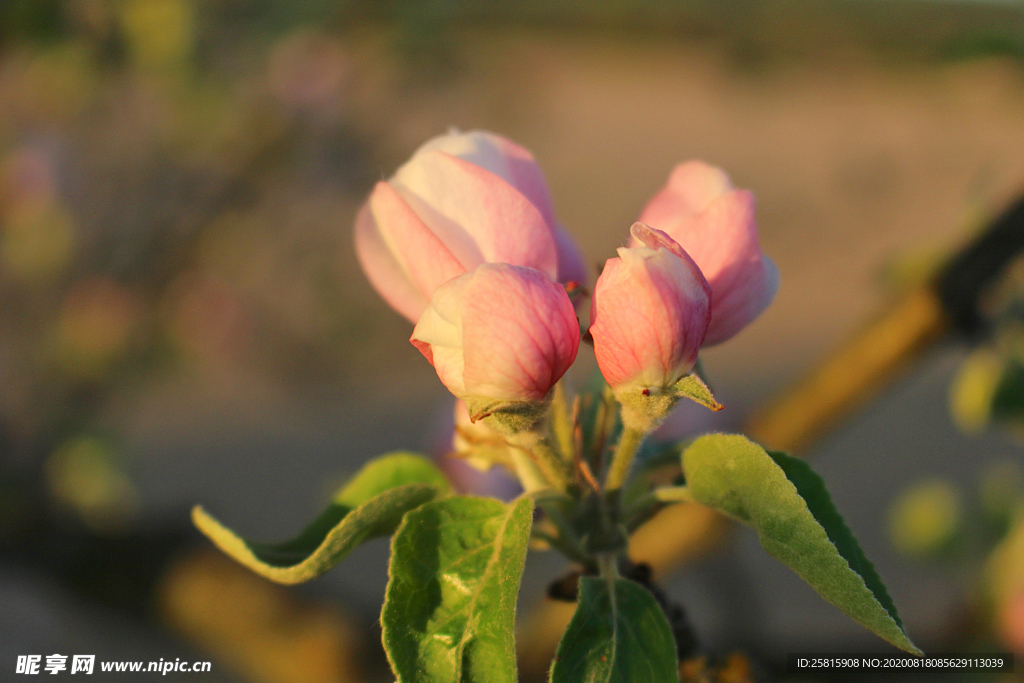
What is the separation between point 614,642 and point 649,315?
0.43ft

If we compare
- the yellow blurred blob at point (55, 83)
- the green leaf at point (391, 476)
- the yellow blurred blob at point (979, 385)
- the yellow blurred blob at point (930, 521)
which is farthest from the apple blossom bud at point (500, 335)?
the yellow blurred blob at point (55, 83)

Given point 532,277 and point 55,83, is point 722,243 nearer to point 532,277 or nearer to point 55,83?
point 532,277

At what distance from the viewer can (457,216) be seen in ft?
0.93

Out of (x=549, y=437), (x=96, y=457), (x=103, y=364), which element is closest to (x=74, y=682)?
(x=96, y=457)

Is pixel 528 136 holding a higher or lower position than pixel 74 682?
higher

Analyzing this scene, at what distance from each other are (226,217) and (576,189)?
200 centimetres

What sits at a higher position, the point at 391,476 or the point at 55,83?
the point at 55,83

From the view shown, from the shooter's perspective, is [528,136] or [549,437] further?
[528,136]

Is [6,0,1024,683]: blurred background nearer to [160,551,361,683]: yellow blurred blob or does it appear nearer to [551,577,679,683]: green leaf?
[160,551,361,683]: yellow blurred blob

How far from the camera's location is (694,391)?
0.26 meters

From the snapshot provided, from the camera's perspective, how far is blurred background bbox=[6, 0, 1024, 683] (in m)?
0.80

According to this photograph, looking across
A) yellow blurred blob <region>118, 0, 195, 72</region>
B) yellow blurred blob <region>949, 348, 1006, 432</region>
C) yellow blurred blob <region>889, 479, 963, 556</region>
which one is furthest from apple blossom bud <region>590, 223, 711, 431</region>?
yellow blurred blob <region>118, 0, 195, 72</region>

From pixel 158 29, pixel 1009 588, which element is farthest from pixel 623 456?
pixel 158 29

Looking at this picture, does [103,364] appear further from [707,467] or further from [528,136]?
[528,136]
